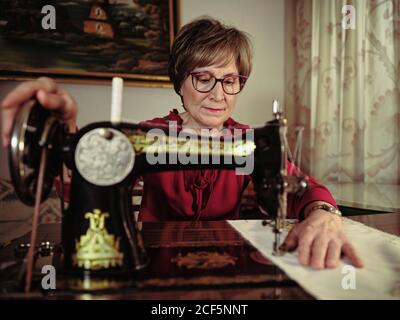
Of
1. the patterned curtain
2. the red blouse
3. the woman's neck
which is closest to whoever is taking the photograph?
the red blouse

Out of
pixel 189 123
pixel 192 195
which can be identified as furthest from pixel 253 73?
pixel 192 195

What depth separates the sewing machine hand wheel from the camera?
1.97ft

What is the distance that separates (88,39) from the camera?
2328 millimetres

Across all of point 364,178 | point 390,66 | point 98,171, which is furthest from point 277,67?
point 98,171

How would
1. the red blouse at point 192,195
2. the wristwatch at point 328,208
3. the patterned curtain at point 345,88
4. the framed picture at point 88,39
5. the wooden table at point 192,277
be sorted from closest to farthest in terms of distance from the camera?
the wooden table at point 192,277 → the wristwatch at point 328,208 → the red blouse at point 192,195 → the patterned curtain at point 345,88 → the framed picture at point 88,39

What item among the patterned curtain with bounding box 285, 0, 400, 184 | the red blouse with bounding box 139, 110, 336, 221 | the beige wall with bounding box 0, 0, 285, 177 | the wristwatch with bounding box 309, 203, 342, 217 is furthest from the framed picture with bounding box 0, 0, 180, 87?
the wristwatch with bounding box 309, 203, 342, 217

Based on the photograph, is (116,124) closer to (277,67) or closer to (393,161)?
(393,161)

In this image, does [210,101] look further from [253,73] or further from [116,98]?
[253,73]

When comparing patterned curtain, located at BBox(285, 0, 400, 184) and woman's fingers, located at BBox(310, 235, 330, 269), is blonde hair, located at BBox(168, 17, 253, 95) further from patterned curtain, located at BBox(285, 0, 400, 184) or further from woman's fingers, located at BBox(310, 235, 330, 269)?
patterned curtain, located at BBox(285, 0, 400, 184)

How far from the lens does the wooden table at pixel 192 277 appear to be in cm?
57

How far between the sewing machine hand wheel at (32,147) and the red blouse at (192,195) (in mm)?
619

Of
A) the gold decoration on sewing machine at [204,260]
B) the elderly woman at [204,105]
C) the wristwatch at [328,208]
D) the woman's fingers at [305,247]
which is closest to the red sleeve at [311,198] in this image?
the wristwatch at [328,208]

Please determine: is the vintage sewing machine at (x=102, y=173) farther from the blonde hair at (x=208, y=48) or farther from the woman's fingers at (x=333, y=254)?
the blonde hair at (x=208, y=48)

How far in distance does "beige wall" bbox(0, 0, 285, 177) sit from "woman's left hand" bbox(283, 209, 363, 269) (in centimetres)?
190
